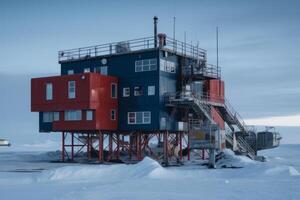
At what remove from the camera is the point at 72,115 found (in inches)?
2100

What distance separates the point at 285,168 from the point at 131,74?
20.4 m

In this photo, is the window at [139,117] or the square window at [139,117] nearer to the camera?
the window at [139,117]

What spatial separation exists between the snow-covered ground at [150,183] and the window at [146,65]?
13623 mm

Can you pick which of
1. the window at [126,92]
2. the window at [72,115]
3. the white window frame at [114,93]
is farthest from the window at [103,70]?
the window at [72,115]

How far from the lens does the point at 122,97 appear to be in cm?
5406

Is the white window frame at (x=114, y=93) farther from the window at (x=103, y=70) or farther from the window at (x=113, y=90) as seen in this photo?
the window at (x=103, y=70)

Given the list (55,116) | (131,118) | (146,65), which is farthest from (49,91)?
(146,65)

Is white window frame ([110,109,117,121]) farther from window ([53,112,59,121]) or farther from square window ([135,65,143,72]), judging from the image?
window ([53,112,59,121])

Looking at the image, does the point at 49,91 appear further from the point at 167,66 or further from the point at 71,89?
the point at 167,66

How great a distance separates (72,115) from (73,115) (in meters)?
0.15

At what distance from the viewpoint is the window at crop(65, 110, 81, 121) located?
5275 cm

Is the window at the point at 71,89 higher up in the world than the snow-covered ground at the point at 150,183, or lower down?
higher up

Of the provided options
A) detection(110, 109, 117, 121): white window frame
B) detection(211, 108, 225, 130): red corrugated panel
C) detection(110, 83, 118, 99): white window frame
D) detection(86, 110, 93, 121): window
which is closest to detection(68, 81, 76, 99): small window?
detection(86, 110, 93, 121): window

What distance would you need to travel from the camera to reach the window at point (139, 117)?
51800mm
